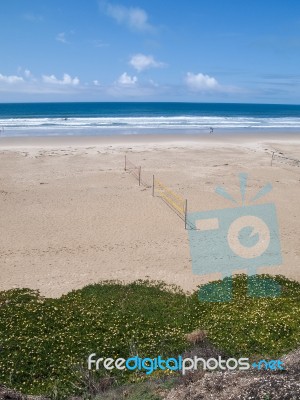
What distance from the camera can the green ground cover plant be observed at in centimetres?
929

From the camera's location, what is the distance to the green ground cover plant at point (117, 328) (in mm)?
9289

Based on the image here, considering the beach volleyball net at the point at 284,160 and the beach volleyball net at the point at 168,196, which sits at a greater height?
the beach volleyball net at the point at 284,160

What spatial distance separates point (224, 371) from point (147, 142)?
40.2 metres

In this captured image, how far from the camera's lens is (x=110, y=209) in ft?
69.9

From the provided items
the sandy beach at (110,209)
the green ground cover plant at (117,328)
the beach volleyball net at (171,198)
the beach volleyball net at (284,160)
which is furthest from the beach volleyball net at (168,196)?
the beach volleyball net at (284,160)

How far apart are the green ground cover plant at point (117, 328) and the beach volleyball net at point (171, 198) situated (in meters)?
7.34

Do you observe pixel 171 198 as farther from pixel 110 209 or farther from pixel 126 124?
pixel 126 124

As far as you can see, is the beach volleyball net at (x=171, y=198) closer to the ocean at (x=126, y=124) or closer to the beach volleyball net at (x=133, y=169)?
the beach volleyball net at (x=133, y=169)

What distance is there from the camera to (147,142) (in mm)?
47406

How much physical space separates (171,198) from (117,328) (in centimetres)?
1318

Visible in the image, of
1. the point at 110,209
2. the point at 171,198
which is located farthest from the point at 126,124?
the point at 110,209

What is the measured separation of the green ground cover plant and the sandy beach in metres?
1.22

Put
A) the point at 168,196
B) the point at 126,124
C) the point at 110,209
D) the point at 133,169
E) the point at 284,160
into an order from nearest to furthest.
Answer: the point at 110,209, the point at 168,196, the point at 133,169, the point at 284,160, the point at 126,124

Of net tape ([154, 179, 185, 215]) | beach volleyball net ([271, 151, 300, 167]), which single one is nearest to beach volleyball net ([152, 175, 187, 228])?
net tape ([154, 179, 185, 215])
